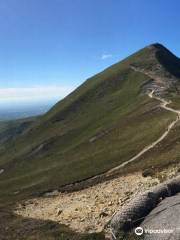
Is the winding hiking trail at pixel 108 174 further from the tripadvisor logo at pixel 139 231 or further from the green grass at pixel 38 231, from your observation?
the tripadvisor logo at pixel 139 231

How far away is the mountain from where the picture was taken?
72.1 m

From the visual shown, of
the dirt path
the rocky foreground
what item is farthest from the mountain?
the dirt path

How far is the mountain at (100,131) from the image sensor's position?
72125 millimetres

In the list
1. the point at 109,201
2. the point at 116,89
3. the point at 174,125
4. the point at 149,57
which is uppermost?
the point at 149,57

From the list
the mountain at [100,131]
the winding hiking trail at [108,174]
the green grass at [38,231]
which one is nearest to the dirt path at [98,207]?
the green grass at [38,231]

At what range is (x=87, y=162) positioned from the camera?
7638 centimetres

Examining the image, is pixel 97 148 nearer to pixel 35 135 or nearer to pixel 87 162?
pixel 87 162

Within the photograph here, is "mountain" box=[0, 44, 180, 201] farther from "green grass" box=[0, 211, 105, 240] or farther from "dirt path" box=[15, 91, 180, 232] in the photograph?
"green grass" box=[0, 211, 105, 240]

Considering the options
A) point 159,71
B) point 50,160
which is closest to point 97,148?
point 50,160

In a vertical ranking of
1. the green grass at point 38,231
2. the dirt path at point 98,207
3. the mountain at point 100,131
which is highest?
the mountain at point 100,131

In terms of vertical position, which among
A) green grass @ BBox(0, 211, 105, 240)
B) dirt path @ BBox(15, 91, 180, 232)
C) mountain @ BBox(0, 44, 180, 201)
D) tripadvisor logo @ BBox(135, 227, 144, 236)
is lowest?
green grass @ BBox(0, 211, 105, 240)

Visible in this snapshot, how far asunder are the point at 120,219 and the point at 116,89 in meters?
145

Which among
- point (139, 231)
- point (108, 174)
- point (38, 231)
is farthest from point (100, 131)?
point (139, 231)

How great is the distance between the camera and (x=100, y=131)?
10475cm
